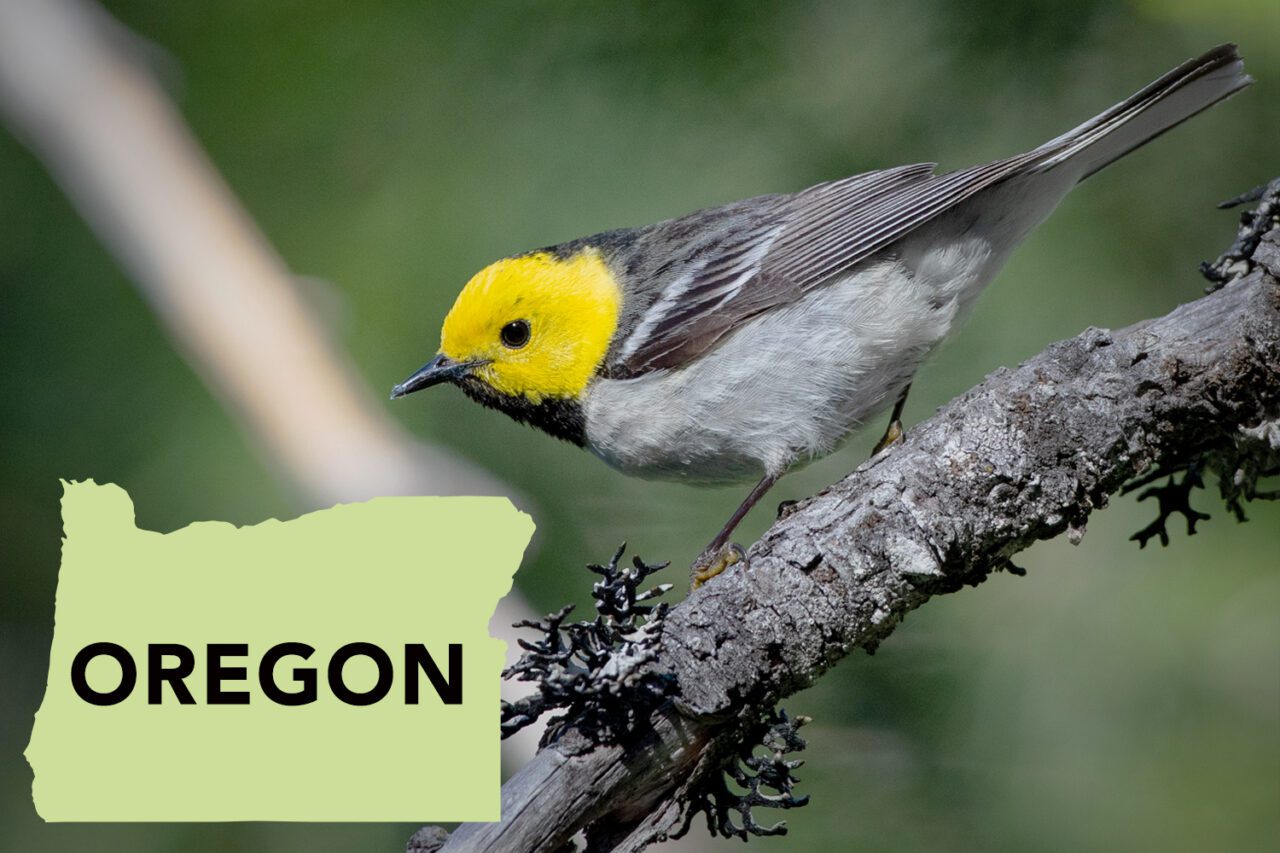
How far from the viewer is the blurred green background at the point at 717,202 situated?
8.20 ft

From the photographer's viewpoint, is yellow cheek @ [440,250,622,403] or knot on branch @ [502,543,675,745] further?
yellow cheek @ [440,250,622,403]

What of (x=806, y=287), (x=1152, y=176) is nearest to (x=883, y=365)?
(x=806, y=287)

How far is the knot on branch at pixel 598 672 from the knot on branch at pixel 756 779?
22 cm

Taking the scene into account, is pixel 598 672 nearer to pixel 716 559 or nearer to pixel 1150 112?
pixel 716 559

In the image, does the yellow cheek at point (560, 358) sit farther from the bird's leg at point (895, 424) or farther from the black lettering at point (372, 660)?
the black lettering at point (372, 660)

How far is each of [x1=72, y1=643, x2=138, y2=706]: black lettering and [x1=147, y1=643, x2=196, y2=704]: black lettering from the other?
3 centimetres

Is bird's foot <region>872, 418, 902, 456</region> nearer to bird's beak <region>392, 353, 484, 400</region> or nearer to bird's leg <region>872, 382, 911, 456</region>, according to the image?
bird's leg <region>872, 382, 911, 456</region>

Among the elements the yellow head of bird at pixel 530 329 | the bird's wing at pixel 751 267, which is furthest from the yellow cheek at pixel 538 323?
the bird's wing at pixel 751 267

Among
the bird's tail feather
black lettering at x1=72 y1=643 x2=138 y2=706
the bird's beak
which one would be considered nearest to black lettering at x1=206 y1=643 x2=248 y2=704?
black lettering at x1=72 y1=643 x2=138 y2=706

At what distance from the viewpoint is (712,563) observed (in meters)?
2.69

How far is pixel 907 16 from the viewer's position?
2695mm

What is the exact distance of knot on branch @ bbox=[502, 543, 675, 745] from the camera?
187 centimetres

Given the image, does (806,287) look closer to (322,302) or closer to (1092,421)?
(1092,421)

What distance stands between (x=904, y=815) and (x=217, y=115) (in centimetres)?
283
